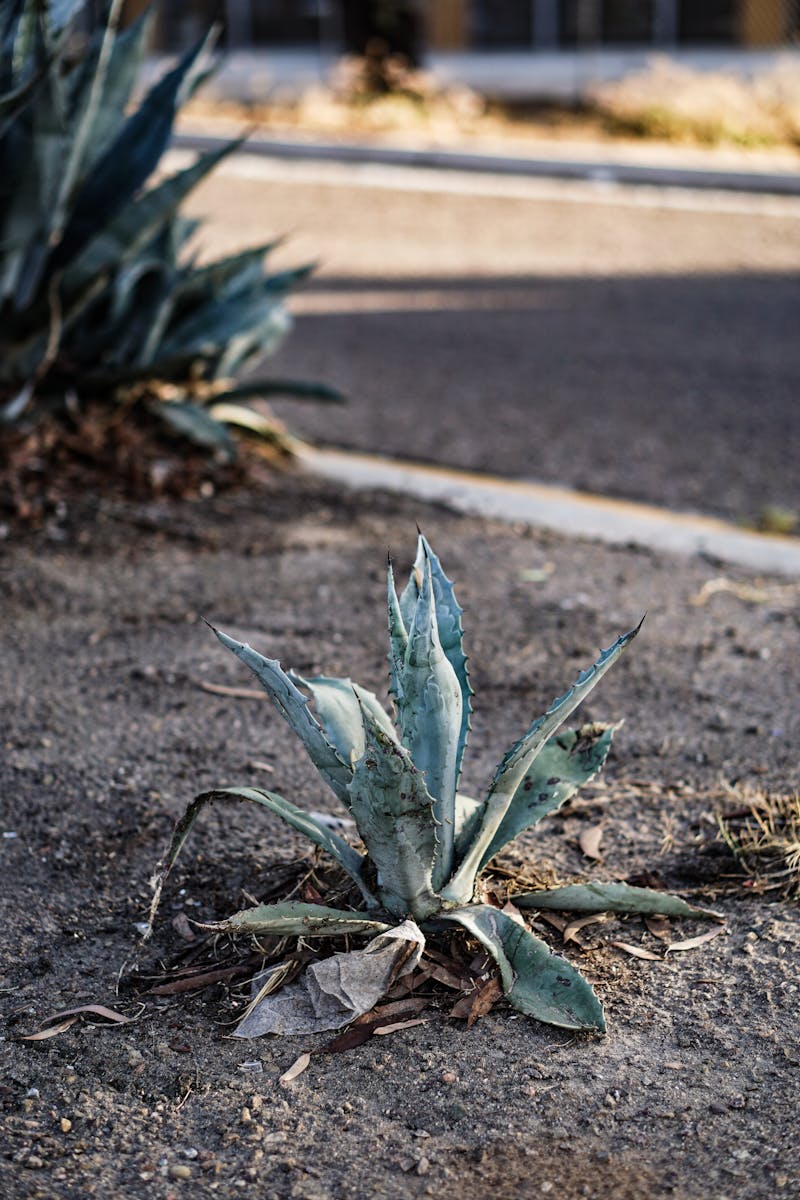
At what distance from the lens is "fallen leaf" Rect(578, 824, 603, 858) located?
2.93 m

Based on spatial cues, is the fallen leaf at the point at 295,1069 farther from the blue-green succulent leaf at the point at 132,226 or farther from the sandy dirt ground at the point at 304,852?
the blue-green succulent leaf at the point at 132,226

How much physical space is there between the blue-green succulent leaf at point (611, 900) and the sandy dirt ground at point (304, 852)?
6 centimetres

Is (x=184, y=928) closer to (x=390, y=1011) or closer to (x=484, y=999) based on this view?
(x=390, y=1011)

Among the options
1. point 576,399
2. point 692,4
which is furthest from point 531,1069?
point 692,4

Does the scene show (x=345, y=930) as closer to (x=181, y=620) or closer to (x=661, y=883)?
(x=661, y=883)

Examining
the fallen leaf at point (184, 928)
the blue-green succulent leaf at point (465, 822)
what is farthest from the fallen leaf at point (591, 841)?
the fallen leaf at point (184, 928)

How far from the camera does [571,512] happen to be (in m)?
4.93

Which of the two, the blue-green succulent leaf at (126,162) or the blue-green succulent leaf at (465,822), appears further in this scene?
the blue-green succulent leaf at (126,162)

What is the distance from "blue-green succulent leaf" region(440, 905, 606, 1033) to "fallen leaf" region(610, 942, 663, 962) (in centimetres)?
25

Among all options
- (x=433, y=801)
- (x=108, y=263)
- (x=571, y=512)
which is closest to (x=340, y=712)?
(x=433, y=801)

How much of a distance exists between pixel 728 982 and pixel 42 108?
132 inches

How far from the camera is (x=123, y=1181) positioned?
205 centimetres

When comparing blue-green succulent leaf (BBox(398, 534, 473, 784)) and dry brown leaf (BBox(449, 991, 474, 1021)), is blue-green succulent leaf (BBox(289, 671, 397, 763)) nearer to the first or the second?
blue-green succulent leaf (BBox(398, 534, 473, 784))

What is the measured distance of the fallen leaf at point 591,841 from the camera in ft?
9.60
